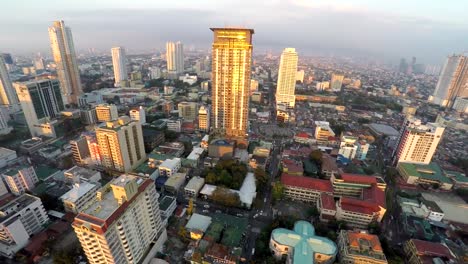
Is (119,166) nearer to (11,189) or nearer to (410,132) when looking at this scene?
(11,189)

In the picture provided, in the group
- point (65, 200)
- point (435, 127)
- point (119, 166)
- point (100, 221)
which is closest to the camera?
point (100, 221)

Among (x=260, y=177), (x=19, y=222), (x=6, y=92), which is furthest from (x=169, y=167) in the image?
(x=6, y=92)

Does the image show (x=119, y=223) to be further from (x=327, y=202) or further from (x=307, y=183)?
(x=307, y=183)

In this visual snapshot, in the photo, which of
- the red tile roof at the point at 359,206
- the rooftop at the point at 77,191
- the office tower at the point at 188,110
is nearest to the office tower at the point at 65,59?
the office tower at the point at 188,110

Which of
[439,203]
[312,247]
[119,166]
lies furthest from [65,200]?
[439,203]

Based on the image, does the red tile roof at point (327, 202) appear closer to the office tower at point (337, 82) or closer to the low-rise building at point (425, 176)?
the low-rise building at point (425, 176)

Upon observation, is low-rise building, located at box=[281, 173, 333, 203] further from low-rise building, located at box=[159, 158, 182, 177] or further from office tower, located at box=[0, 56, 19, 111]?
office tower, located at box=[0, 56, 19, 111]
